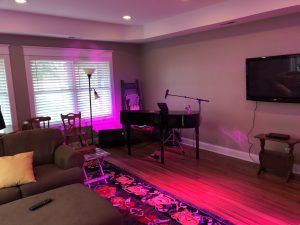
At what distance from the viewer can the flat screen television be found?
3.62 m

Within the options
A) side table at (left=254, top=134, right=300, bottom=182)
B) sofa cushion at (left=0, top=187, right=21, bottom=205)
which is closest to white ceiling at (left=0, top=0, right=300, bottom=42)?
side table at (left=254, top=134, right=300, bottom=182)

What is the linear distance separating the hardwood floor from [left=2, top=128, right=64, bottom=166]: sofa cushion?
1.33 meters

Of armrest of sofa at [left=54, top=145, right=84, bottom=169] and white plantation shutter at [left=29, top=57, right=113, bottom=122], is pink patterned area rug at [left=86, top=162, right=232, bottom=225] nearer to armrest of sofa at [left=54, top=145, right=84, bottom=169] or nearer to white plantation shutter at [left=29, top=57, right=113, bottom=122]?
armrest of sofa at [left=54, top=145, right=84, bottom=169]

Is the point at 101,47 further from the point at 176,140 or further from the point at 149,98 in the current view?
the point at 176,140

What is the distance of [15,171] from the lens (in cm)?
269

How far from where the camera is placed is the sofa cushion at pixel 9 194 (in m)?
2.49

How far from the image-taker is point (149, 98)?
6.38 meters

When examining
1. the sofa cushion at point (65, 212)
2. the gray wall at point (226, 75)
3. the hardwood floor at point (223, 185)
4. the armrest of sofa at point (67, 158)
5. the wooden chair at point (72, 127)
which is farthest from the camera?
the wooden chair at point (72, 127)

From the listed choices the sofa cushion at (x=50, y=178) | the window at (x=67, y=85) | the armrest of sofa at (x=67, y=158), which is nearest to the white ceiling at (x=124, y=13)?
the window at (x=67, y=85)

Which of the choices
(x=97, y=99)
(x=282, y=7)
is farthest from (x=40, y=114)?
(x=282, y=7)

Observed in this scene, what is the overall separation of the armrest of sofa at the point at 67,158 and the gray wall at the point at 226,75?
9.13 feet

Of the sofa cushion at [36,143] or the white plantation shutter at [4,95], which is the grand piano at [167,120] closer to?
the sofa cushion at [36,143]

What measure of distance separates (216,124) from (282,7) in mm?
2315

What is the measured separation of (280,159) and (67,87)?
4.16 meters
